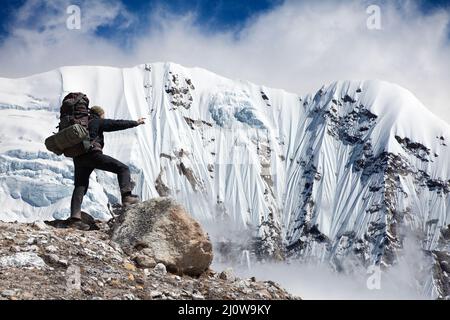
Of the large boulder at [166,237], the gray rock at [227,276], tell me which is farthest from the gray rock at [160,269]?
the gray rock at [227,276]

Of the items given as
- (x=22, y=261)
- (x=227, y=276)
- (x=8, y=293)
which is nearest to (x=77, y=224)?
(x=22, y=261)

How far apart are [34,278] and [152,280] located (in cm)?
229

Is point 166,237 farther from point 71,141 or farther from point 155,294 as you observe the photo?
point 71,141

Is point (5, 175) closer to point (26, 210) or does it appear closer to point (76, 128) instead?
point (26, 210)

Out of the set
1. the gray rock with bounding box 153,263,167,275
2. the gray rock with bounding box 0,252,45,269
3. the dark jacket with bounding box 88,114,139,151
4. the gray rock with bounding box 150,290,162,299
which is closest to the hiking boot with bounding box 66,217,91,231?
the dark jacket with bounding box 88,114,139,151

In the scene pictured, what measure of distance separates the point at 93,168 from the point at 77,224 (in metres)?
1.39

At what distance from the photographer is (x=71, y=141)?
14773 millimetres

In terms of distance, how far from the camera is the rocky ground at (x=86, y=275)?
1122 cm

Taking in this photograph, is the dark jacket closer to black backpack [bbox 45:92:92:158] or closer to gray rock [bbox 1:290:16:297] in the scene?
black backpack [bbox 45:92:92:158]

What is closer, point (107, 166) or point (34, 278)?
point (34, 278)

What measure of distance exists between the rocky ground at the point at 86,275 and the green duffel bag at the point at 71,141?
1.80m
